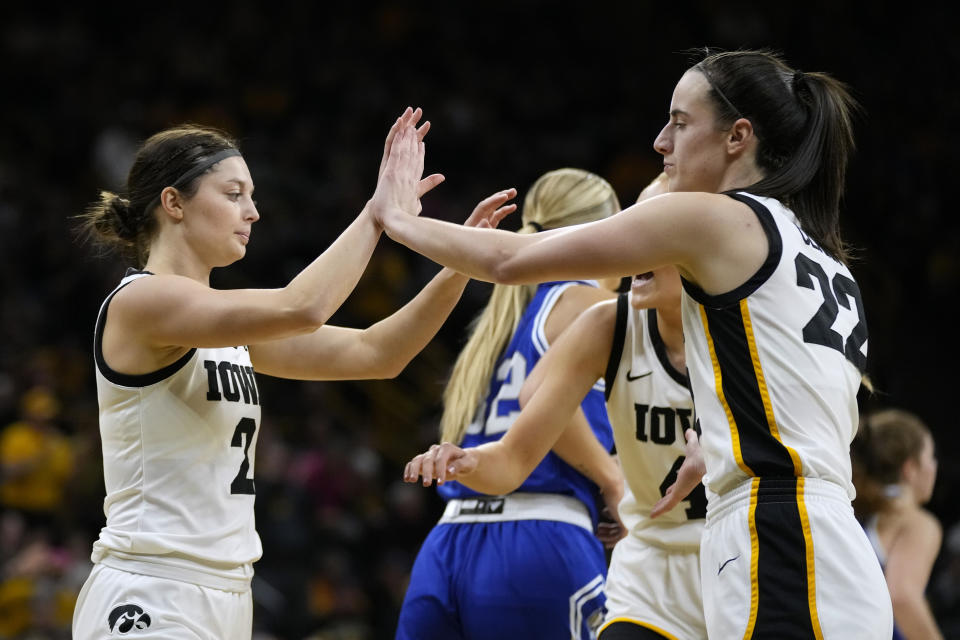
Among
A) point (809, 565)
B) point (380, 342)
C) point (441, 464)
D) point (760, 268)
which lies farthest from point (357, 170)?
point (809, 565)

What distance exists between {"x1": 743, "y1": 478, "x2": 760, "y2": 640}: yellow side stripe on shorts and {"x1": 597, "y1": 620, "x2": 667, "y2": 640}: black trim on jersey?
781 millimetres

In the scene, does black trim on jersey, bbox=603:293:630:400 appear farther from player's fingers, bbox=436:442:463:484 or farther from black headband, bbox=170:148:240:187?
black headband, bbox=170:148:240:187

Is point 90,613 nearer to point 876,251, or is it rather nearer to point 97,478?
point 97,478

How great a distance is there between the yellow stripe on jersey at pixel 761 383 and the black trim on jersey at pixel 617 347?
880mm

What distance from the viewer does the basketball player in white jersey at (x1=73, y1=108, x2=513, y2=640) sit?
9.94 feet

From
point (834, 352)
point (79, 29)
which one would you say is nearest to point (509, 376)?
point (834, 352)

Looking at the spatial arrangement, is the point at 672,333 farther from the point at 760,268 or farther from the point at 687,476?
the point at 760,268

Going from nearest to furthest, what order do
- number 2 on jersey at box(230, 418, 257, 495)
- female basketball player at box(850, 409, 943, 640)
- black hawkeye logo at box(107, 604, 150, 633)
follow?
black hawkeye logo at box(107, 604, 150, 633) → number 2 on jersey at box(230, 418, 257, 495) → female basketball player at box(850, 409, 943, 640)

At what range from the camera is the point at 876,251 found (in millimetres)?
11039

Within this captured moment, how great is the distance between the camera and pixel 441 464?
3146 millimetres

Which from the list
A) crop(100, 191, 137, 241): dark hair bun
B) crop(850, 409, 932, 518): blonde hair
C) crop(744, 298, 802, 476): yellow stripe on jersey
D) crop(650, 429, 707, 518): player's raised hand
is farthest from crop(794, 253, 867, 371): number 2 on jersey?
crop(850, 409, 932, 518): blonde hair

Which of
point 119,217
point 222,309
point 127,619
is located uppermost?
point 119,217

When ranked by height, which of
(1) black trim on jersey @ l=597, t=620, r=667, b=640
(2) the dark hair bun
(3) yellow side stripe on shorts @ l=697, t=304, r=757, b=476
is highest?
(2) the dark hair bun

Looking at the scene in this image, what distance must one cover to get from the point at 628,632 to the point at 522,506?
81 centimetres
